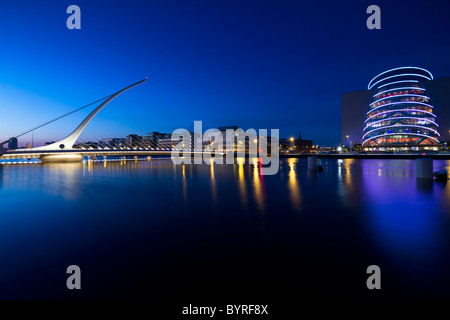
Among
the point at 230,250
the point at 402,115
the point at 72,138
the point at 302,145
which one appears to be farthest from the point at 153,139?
the point at 230,250

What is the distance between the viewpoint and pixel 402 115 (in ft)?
232

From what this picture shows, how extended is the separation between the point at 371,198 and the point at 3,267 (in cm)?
1177

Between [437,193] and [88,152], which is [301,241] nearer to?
[437,193]

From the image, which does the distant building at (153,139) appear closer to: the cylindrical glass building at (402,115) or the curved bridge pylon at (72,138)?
the curved bridge pylon at (72,138)

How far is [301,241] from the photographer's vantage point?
5.11 meters

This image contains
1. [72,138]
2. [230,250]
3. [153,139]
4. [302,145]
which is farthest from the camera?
[302,145]

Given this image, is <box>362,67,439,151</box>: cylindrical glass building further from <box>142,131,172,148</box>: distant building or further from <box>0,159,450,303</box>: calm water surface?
<box>142,131,172,148</box>: distant building

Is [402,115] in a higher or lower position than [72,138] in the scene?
higher

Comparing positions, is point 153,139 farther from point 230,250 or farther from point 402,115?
point 230,250

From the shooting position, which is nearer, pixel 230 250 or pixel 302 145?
pixel 230 250

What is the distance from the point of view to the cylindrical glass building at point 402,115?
6888 centimetres

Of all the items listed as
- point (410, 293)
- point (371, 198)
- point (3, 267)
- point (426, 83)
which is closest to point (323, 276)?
point (410, 293)

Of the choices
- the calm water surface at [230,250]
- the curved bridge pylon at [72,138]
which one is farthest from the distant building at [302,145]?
the calm water surface at [230,250]

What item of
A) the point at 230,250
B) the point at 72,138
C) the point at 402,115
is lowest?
the point at 230,250
